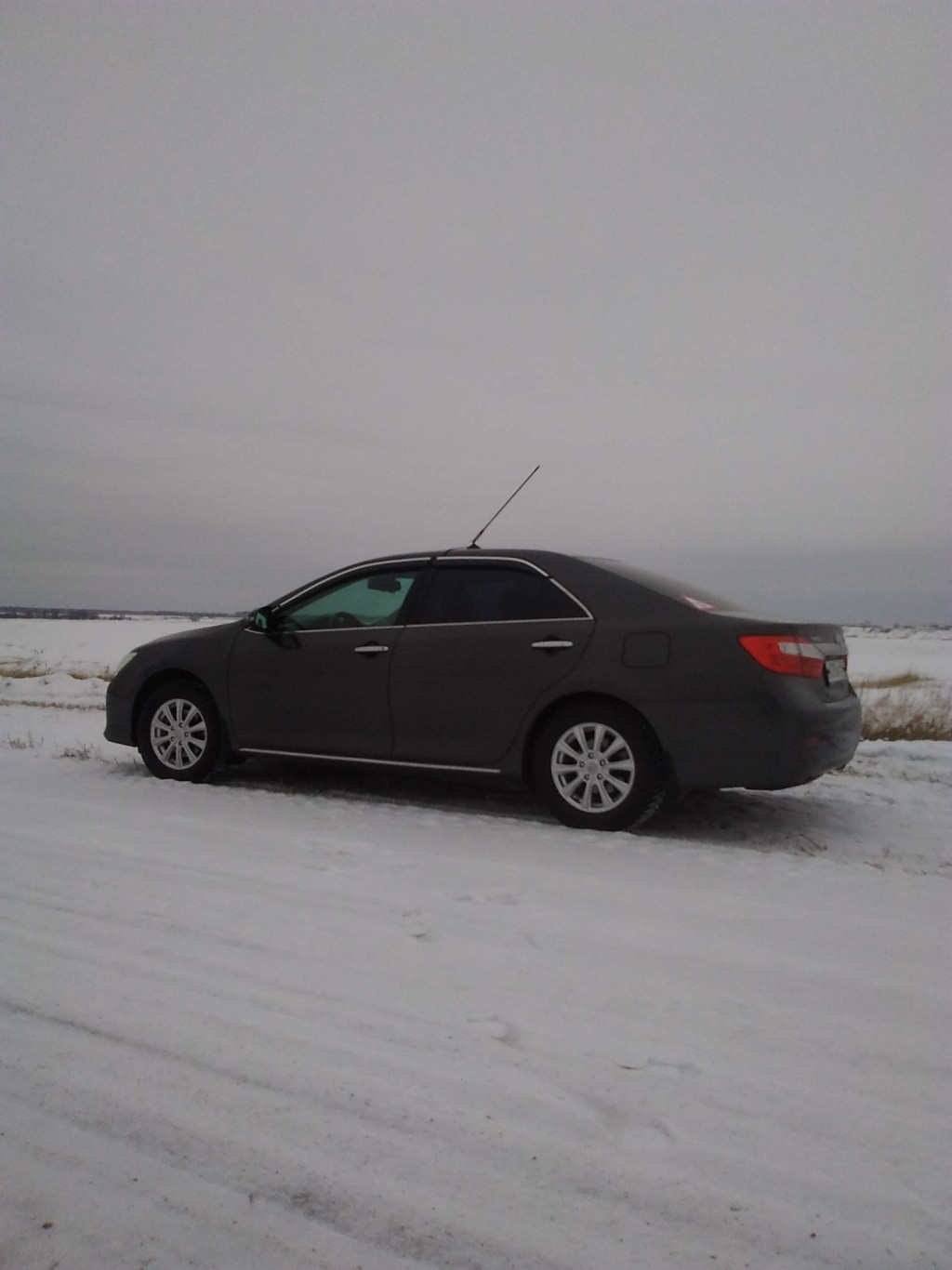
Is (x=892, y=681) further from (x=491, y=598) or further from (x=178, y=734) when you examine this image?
(x=178, y=734)

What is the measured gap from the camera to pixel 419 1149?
6.57ft

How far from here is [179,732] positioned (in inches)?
258

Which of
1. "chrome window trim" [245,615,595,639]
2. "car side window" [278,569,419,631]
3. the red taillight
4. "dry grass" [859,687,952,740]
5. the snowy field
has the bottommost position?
the snowy field

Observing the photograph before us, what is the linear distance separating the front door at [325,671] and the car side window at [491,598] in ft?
0.76

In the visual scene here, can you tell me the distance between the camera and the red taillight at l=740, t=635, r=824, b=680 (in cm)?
486

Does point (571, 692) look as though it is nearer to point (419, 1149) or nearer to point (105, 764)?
point (419, 1149)

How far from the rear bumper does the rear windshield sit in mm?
632

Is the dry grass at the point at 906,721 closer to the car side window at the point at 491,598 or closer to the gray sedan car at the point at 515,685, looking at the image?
the gray sedan car at the point at 515,685

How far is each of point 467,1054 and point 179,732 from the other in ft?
15.2

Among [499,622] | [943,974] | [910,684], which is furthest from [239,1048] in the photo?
[910,684]

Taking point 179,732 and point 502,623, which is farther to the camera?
point 179,732

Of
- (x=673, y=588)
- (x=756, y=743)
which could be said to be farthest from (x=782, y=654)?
(x=673, y=588)

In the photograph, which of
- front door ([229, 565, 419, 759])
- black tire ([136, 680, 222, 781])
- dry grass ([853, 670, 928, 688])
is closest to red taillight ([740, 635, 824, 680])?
front door ([229, 565, 419, 759])

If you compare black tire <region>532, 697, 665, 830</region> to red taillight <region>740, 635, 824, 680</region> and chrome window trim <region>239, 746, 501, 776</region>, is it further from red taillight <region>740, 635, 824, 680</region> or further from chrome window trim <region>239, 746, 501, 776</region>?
red taillight <region>740, 635, 824, 680</region>
